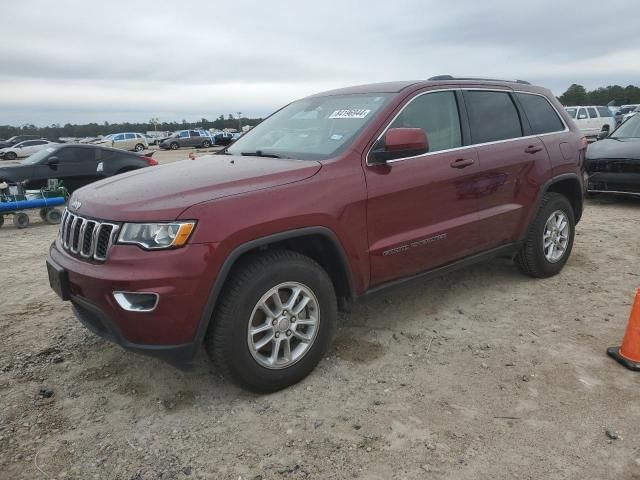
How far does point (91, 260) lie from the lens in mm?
2811

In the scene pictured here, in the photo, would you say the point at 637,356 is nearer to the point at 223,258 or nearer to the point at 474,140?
the point at 474,140

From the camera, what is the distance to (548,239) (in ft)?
15.9

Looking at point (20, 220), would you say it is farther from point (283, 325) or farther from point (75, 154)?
point (283, 325)

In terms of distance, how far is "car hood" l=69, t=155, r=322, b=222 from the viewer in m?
2.69

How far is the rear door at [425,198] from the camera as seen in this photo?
11.1 ft

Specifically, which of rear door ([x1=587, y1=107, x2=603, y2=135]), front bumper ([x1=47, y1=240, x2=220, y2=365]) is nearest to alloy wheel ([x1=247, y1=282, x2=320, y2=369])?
front bumper ([x1=47, y1=240, x2=220, y2=365])

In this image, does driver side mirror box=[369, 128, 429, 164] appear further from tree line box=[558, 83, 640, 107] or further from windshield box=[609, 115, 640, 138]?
tree line box=[558, 83, 640, 107]

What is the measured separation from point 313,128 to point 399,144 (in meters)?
0.85

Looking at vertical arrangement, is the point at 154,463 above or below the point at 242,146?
below

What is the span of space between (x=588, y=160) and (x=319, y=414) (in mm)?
8191

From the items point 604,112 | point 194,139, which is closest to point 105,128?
point 194,139

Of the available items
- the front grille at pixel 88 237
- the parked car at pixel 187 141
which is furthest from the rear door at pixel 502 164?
the parked car at pixel 187 141

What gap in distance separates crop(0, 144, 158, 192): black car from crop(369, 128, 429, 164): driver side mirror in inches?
353

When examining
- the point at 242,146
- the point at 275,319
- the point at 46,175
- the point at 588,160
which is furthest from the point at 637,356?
the point at 46,175
